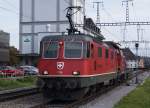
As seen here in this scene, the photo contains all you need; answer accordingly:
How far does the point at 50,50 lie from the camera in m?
23.0

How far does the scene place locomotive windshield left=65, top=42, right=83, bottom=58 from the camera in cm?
2269

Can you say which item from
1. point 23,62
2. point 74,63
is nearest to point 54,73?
point 74,63

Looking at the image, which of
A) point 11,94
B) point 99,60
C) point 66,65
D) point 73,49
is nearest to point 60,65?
point 66,65

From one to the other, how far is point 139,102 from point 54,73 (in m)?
4.27

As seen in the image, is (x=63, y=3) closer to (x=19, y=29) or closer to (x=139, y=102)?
(x=19, y=29)

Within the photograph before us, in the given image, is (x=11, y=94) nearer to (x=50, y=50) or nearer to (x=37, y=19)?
(x=50, y=50)

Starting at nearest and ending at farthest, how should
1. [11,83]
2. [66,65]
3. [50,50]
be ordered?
[66,65], [50,50], [11,83]

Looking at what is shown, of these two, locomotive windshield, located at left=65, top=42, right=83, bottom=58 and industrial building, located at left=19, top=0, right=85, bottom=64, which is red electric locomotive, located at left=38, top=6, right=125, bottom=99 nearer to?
locomotive windshield, located at left=65, top=42, right=83, bottom=58

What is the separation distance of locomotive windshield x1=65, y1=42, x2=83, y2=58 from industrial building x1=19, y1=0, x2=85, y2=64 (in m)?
75.3

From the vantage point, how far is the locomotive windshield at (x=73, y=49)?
2269cm

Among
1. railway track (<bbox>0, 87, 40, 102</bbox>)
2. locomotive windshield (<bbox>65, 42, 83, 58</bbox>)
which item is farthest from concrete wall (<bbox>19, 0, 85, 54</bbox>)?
locomotive windshield (<bbox>65, 42, 83, 58</bbox>)

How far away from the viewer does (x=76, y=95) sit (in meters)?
22.7

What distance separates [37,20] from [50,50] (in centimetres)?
7955

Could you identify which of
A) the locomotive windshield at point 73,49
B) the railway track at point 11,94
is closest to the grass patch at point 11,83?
the railway track at point 11,94
